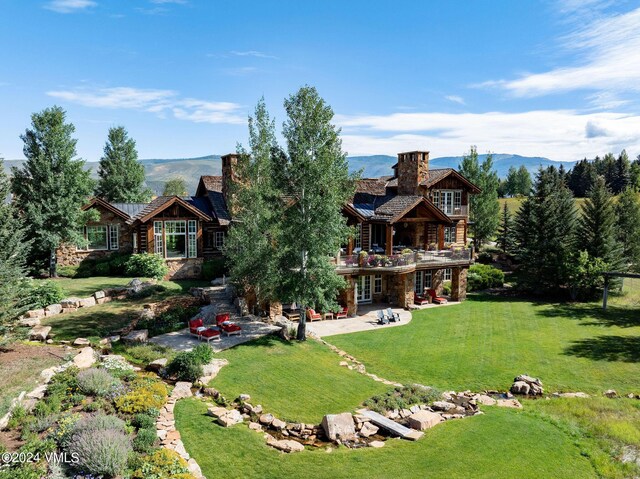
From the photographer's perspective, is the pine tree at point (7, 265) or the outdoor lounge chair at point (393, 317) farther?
the outdoor lounge chair at point (393, 317)

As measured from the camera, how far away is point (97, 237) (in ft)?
101

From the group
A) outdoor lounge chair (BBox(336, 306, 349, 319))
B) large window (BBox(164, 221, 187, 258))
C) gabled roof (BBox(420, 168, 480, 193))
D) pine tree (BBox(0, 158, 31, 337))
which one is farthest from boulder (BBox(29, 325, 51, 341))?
gabled roof (BBox(420, 168, 480, 193))

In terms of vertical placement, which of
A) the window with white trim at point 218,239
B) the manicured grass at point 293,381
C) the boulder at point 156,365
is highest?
the window with white trim at point 218,239

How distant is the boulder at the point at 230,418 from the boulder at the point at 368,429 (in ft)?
11.8

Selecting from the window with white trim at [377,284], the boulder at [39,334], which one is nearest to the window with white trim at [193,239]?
the window with white trim at [377,284]

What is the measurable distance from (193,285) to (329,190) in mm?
12790

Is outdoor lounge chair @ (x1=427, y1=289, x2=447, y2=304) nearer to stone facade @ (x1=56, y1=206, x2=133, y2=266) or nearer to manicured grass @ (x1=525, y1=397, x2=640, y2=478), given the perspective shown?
manicured grass @ (x1=525, y1=397, x2=640, y2=478)

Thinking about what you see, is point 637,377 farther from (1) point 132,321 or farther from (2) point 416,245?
(1) point 132,321

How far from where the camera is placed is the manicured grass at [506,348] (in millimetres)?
17734

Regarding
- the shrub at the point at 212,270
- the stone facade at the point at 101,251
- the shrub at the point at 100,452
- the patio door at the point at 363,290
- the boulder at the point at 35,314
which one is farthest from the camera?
the shrub at the point at 212,270

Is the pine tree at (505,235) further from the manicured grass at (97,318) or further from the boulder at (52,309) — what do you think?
the boulder at (52,309)

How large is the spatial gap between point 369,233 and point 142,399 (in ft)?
65.3

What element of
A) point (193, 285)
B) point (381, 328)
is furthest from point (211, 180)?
point (381, 328)

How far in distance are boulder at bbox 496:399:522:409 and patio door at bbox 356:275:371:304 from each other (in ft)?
44.7
